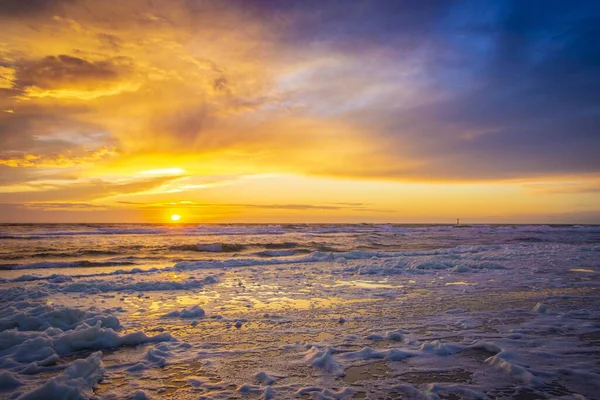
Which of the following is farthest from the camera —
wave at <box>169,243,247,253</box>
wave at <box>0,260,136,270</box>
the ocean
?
wave at <box>169,243,247,253</box>

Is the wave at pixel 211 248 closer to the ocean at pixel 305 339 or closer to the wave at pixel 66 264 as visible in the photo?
the wave at pixel 66 264

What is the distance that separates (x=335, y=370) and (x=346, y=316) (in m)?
2.87

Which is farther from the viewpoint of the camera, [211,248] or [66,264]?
[211,248]

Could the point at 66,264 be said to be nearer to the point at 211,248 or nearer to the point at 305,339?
the point at 211,248

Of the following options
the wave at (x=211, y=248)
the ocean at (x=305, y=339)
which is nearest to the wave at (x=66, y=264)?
the ocean at (x=305, y=339)

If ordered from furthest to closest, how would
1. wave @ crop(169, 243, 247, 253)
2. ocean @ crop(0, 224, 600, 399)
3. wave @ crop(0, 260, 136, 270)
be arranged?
wave @ crop(169, 243, 247, 253) → wave @ crop(0, 260, 136, 270) → ocean @ crop(0, 224, 600, 399)

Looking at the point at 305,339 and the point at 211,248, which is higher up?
the point at 305,339

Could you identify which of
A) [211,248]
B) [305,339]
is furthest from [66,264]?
[305,339]

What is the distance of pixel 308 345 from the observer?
5.85 metres

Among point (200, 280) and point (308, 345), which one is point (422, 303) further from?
point (200, 280)

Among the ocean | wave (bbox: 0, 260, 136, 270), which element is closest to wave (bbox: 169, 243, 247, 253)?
wave (bbox: 0, 260, 136, 270)

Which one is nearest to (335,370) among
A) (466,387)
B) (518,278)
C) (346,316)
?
(466,387)

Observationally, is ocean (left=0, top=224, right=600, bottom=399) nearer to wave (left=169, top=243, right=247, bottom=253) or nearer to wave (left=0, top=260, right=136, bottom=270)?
wave (left=0, top=260, right=136, bottom=270)

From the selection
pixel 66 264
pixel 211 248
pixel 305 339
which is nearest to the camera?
pixel 305 339
